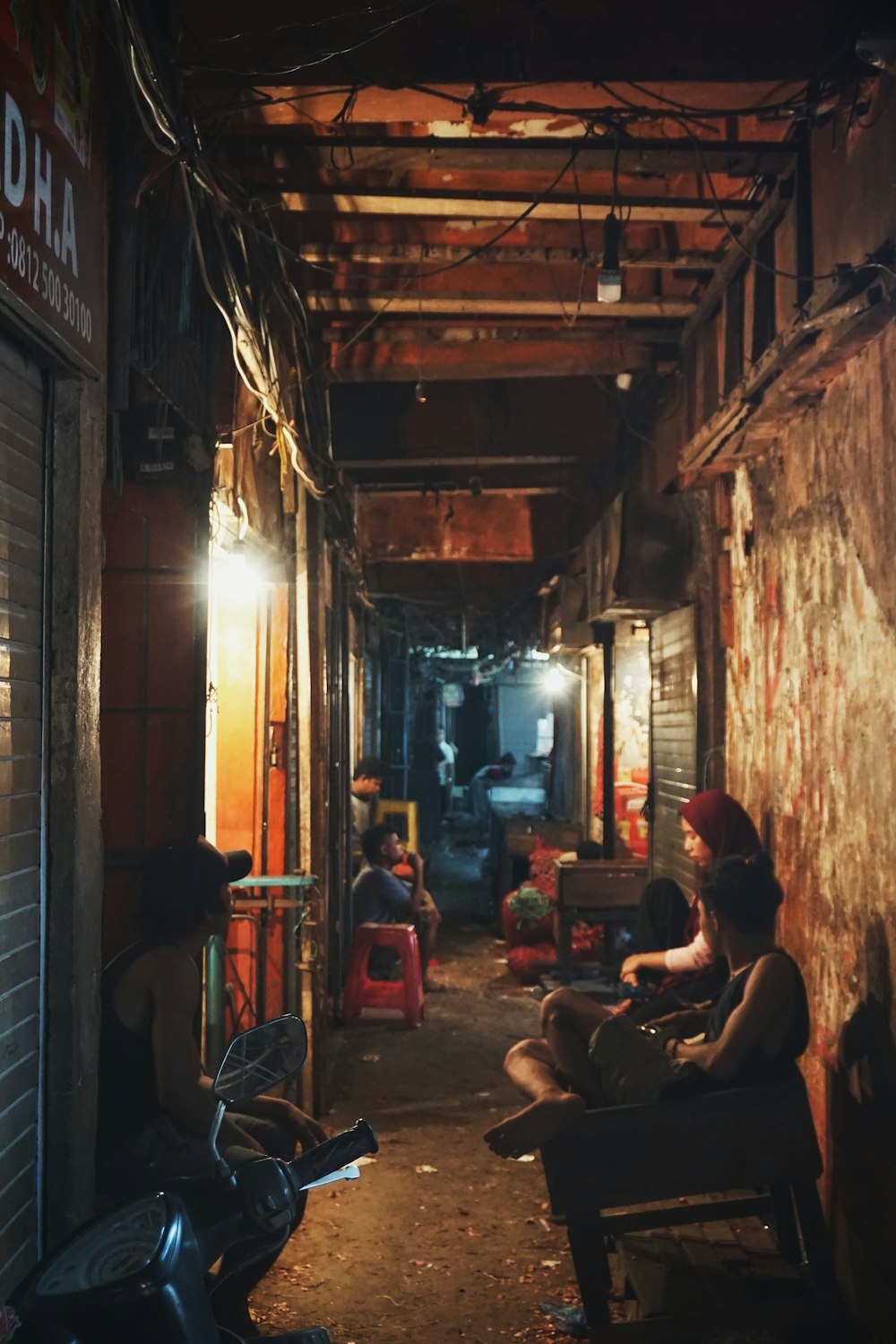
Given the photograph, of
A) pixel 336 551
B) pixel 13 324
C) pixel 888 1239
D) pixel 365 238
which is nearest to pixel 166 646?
pixel 13 324

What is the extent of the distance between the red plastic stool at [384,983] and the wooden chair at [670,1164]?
4764mm

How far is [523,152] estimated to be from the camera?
437cm

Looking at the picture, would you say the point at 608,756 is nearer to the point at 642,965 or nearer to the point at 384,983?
the point at 384,983

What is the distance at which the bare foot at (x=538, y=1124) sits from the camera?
12.5 ft

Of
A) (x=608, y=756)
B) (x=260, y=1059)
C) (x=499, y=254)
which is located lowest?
(x=260, y=1059)

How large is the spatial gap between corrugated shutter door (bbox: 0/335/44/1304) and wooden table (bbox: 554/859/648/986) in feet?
22.5

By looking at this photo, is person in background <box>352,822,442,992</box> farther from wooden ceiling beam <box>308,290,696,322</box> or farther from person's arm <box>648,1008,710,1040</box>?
wooden ceiling beam <box>308,290,696,322</box>

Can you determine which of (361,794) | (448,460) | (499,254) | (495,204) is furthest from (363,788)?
(495,204)

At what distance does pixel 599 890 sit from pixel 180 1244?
7735mm

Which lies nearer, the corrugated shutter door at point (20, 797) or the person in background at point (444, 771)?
the corrugated shutter door at point (20, 797)

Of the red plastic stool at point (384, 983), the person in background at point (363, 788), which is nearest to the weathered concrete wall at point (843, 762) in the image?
the red plastic stool at point (384, 983)

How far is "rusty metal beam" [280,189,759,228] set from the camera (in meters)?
4.77

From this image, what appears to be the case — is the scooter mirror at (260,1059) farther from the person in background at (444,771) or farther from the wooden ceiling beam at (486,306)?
the person in background at (444,771)

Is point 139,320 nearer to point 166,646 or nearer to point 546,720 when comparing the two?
point 166,646
